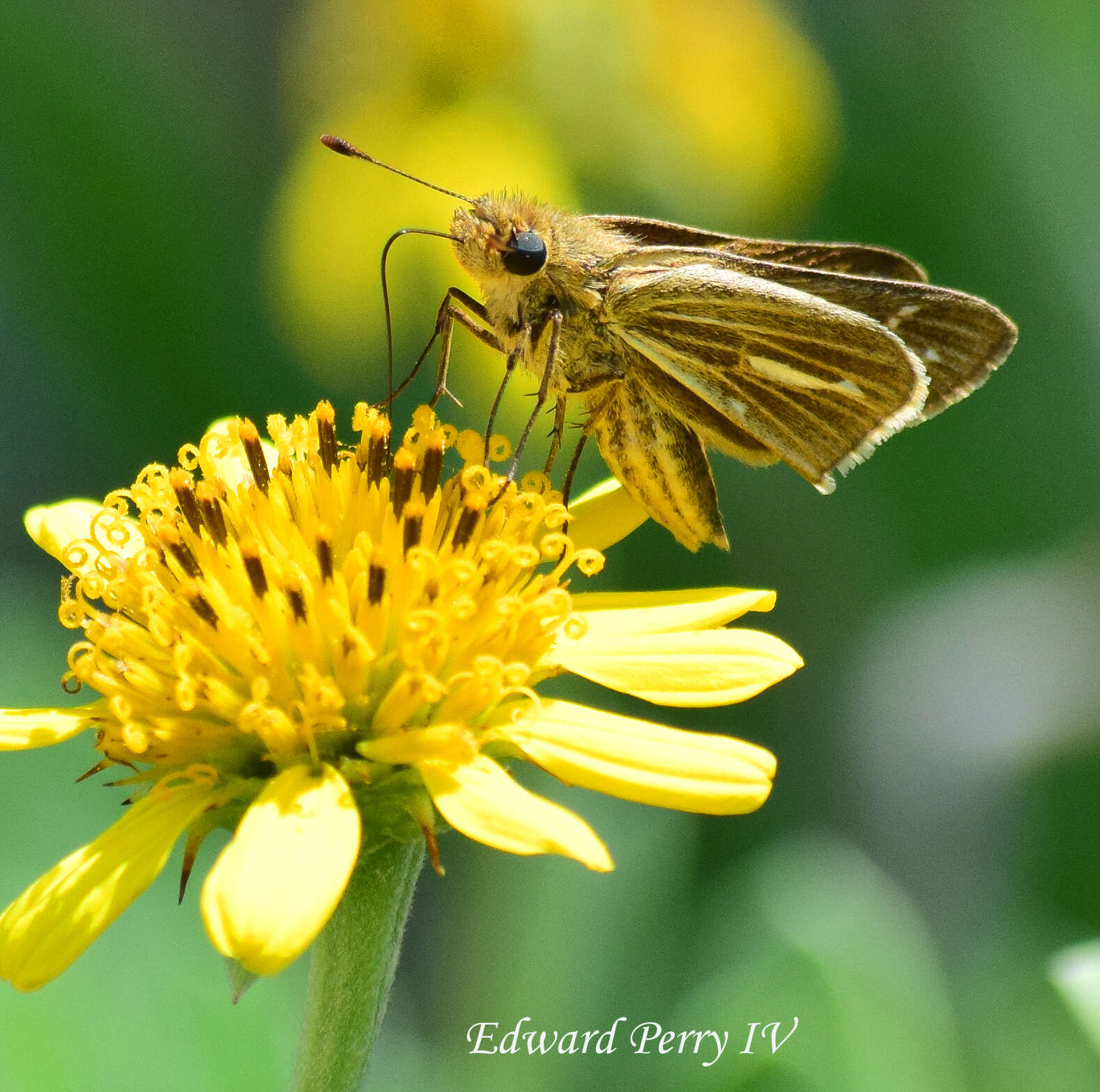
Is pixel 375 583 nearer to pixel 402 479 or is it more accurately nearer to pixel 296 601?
pixel 296 601

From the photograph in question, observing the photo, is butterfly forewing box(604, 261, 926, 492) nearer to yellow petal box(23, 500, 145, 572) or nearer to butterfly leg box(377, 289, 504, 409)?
butterfly leg box(377, 289, 504, 409)

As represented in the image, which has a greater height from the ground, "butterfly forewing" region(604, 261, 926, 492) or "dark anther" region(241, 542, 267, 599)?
"butterfly forewing" region(604, 261, 926, 492)

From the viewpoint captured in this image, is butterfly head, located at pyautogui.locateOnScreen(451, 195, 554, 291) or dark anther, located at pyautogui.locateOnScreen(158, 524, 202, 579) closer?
dark anther, located at pyautogui.locateOnScreen(158, 524, 202, 579)

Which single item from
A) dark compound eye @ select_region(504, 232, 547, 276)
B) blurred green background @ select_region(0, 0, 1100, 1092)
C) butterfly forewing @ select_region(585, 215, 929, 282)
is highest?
butterfly forewing @ select_region(585, 215, 929, 282)

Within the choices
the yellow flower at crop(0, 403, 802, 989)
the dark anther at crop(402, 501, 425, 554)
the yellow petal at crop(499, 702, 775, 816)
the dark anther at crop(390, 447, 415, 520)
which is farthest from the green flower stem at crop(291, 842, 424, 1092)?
the dark anther at crop(390, 447, 415, 520)

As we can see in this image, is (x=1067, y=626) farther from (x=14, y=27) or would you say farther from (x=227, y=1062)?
(x=14, y=27)

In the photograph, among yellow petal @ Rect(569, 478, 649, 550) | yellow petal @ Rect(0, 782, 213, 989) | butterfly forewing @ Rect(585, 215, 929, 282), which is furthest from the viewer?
butterfly forewing @ Rect(585, 215, 929, 282)

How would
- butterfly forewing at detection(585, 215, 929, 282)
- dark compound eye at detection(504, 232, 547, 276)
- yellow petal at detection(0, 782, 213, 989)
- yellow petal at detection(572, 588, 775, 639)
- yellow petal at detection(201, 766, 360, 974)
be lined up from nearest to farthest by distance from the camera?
yellow petal at detection(201, 766, 360, 974) < yellow petal at detection(0, 782, 213, 989) < yellow petal at detection(572, 588, 775, 639) < dark compound eye at detection(504, 232, 547, 276) < butterfly forewing at detection(585, 215, 929, 282)
